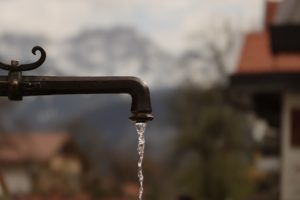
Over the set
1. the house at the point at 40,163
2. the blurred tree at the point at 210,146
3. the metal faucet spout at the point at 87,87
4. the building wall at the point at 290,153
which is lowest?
the house at the point at 40,163

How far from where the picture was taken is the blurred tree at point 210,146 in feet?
111

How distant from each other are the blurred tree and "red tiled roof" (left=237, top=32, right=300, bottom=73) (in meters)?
15.6

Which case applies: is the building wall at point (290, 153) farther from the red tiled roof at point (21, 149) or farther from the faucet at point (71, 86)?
the red tiled roof at point (21, 149)

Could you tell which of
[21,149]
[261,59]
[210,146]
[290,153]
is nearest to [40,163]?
[21,149]

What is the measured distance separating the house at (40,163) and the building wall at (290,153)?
19974 millimetres

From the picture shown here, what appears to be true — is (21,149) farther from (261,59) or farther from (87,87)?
(87,87)

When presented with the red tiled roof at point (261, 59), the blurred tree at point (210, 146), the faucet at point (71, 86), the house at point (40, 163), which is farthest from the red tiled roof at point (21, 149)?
the faucet at point (71, 86)

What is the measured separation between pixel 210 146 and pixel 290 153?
25318 mm

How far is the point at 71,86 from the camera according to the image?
7.00 ft

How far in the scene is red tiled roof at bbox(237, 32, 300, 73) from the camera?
A: 39.3 feet

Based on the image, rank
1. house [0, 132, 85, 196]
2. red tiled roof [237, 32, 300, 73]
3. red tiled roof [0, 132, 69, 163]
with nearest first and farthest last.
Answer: red tiled roof [237, 32, 300, 73]
house [0, 132, 85, 196]
red tiled roof [0, 132, 69, 163]

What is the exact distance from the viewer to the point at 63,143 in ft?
153

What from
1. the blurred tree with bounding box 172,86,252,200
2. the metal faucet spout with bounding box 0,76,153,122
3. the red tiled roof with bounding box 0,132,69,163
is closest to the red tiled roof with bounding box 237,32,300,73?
the metal faucet spout with bounding box 0,76,153,122

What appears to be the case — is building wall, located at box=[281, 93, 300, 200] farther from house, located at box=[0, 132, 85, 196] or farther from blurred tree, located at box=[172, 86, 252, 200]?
house, located at box=[0, 132, 85, 196]
